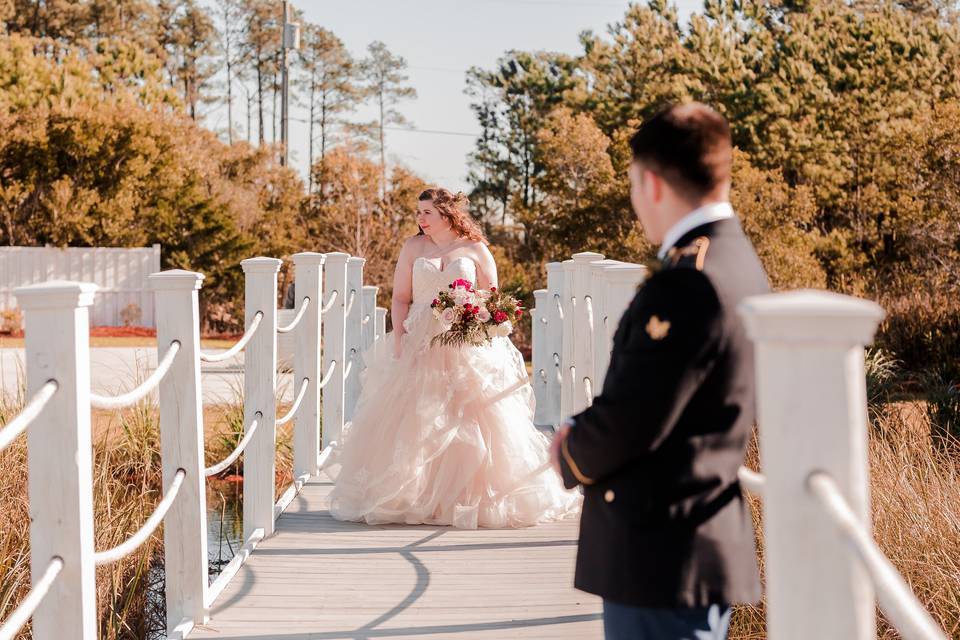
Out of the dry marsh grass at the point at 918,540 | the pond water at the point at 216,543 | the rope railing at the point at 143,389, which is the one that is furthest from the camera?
the pond water at the point at 216,543

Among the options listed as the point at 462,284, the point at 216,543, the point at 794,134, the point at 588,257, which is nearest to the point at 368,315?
the point at 216,543

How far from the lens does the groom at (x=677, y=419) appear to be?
1932mm

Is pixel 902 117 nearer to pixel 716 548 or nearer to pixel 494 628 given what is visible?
pixel 494 628

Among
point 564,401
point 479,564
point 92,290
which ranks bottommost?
point 479,564

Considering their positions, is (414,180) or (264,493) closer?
(264,493)

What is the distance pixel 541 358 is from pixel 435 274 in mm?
3940

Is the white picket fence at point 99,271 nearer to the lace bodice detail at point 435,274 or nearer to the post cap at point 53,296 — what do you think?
the lace bodice detail at point 435,274

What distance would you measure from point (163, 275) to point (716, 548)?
2400 millimetres

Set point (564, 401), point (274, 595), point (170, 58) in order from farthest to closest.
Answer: point (170, 58) < point (564, 401) < point (274, 595)

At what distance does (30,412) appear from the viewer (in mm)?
2471

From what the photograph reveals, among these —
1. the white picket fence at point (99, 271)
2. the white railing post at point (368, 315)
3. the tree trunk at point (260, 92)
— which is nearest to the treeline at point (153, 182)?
the white picket fence at point (99, 271)

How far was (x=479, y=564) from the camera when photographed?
4.81m

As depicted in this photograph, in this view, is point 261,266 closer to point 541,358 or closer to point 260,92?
point 541,358

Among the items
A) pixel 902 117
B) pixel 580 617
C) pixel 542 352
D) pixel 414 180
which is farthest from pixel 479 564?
pixel 902 117
